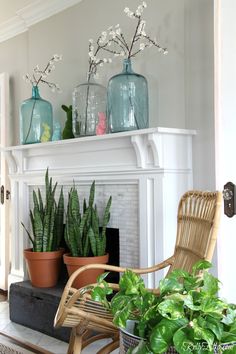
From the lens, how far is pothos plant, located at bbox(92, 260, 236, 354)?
33.7 inches

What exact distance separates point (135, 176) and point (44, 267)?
3.21 ft

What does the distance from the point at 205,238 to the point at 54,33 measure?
8.29ft

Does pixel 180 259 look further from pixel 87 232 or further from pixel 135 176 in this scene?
pixel 87 232

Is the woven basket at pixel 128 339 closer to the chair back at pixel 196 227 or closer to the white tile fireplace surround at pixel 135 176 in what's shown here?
the chair back at pixel 196 227

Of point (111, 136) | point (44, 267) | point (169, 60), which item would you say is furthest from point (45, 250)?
point (169, 60)

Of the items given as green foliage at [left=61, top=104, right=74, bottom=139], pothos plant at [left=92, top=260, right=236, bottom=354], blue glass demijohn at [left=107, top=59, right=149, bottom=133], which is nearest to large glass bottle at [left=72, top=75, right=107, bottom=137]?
green foliage at [left=61, top=104, right=74, bottom=139]

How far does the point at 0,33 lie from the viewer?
171 inches

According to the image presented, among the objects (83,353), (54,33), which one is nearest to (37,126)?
(54,33)

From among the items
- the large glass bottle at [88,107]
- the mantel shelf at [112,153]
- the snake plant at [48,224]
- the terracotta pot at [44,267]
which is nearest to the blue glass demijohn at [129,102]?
the mantel shelf at [112,153]

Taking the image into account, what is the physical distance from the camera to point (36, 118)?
11.3ft

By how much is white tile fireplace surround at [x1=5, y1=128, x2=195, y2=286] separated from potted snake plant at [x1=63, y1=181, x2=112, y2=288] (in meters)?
0.13

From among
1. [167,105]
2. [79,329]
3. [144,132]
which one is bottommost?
[79,329]

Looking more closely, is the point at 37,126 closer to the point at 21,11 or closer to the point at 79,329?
the point at 21,11

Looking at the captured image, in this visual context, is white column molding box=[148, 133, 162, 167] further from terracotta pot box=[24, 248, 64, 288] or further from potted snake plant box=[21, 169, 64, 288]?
terracotta pot box=[24, 248, 64, 288]
